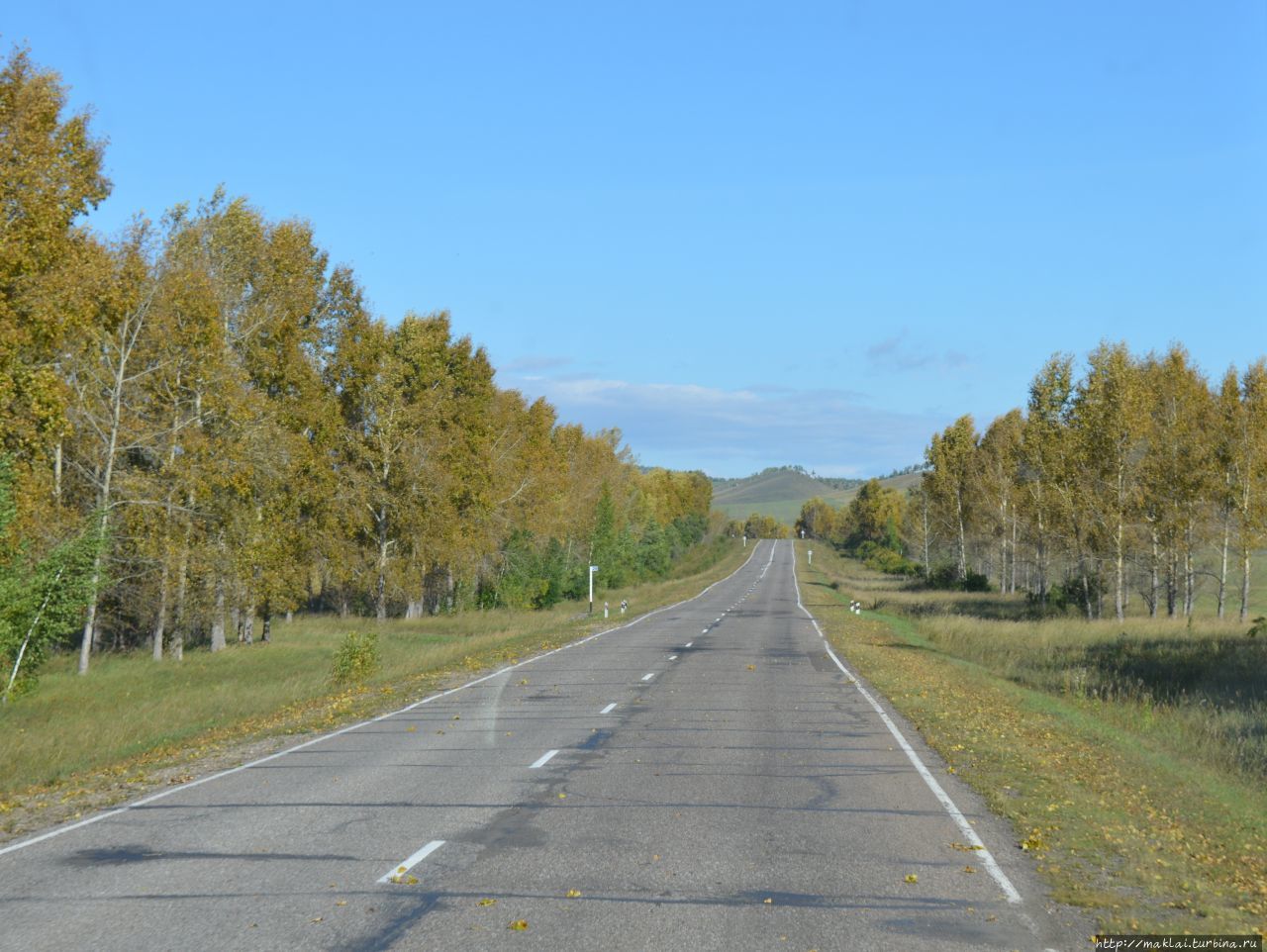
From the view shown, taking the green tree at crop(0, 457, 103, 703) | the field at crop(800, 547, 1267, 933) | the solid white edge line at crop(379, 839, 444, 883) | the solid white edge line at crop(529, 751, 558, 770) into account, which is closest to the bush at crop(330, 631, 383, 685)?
the green tree at crop(0, 457, 103, 703)

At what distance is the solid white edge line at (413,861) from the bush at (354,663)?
55.9 ft

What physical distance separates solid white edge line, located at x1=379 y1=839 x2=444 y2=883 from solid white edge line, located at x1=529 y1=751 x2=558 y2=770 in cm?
414

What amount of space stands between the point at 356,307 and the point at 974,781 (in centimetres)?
3644

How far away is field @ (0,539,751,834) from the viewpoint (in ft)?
46.2

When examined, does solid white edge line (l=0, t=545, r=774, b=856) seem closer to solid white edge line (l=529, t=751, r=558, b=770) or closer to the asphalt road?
the asphalt road

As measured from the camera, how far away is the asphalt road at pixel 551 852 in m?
7.19

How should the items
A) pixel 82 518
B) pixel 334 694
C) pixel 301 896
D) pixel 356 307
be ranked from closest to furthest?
pixel 301 896 < pixel 334 694 < pixel 82 518 < pixel 356 307

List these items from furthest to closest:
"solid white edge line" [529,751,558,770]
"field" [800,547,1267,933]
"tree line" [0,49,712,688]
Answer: "tree line" [0,49,712,688], "solid white edge line" [529,751,558,770], "field" [800,547,1267,933]

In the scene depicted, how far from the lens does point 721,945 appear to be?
22.6 feet

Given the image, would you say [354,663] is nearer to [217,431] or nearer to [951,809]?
[217,431]

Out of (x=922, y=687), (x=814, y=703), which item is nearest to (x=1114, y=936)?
(x=814, y=703)

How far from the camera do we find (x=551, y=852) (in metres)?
9.34

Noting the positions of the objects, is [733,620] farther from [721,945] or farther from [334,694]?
[721,945]

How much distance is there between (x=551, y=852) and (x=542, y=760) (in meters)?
4.97
